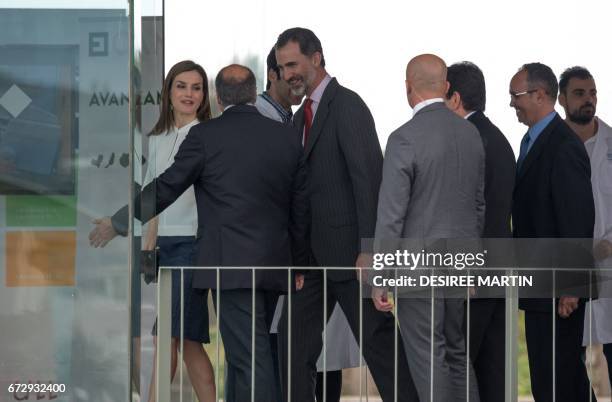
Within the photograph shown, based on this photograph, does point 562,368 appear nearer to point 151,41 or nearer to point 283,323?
point 283,323

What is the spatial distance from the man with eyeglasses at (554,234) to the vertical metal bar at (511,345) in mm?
196

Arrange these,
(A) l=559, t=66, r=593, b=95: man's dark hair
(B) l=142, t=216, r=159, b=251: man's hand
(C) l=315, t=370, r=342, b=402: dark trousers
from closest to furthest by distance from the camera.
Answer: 1. (B) l=142, t=216, r=159, b=251: man's hand
2. (C) l=315, t=370, r=342, b=402: dark trousers
3. (A) l=559, t=66, r=593, b=95: man's dark hair

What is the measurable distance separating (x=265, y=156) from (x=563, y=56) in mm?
1725

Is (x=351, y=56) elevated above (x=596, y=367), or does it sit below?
above

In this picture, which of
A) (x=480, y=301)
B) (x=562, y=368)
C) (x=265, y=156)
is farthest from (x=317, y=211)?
(x=562, y=368)

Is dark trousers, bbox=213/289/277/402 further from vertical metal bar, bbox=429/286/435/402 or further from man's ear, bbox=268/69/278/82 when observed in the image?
A: man's ear, bbox=268/69/278/82

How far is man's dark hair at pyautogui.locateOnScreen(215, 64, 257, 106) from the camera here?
20.9 feet

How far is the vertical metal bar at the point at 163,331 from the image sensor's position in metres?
6.12

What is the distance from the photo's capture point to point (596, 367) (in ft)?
26.4

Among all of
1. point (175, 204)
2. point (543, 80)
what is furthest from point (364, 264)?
point (543, 80)

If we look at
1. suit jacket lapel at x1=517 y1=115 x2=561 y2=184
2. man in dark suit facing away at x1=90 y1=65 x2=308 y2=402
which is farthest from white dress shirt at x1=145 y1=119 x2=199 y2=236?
suit jacket lapel at x1=517 y1=115 x2=561 y2=184

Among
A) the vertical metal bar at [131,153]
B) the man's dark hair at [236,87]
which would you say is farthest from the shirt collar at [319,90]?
the vertical metal bar at [131,153]

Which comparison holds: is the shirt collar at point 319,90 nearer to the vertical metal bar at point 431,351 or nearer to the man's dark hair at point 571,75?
the vertical metal bar at point 431,351

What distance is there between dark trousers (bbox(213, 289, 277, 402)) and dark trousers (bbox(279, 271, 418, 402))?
24 cm
